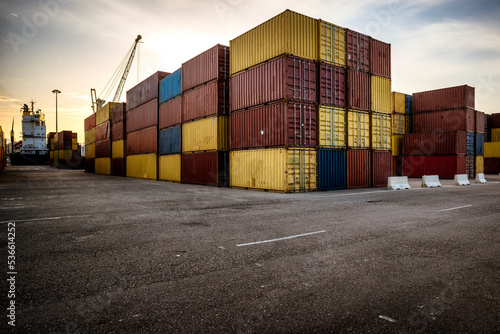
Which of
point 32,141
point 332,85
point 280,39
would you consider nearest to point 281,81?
point 280,39

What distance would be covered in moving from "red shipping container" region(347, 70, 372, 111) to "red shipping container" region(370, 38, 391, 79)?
1.17 m

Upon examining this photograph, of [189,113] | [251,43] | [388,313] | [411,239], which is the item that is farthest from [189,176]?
[388,313]

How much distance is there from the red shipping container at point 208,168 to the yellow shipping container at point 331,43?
30.0 feet

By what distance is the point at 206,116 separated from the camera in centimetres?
2181

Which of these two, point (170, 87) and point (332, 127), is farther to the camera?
point (170, 87)

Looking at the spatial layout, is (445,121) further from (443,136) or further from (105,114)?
(105,114)

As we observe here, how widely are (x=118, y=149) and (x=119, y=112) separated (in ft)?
16.2

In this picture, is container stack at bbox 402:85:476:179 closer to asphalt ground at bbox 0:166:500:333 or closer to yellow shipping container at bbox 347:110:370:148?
yellow shipping container at bbox 347:110:370:148

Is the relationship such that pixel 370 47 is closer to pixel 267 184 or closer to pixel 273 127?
pixel 273 127

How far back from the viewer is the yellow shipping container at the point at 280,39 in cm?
1595

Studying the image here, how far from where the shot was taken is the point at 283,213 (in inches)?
357

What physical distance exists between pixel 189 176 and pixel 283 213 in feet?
53.3

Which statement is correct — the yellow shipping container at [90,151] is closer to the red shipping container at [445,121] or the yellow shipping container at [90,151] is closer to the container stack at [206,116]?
the container stack at [206,116]

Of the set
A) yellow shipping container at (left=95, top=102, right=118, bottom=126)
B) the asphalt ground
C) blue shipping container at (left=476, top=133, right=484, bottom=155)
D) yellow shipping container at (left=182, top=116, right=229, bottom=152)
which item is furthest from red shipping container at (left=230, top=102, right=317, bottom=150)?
yellow shipping container at (left=95, top=102, right=118, bottom=126)
